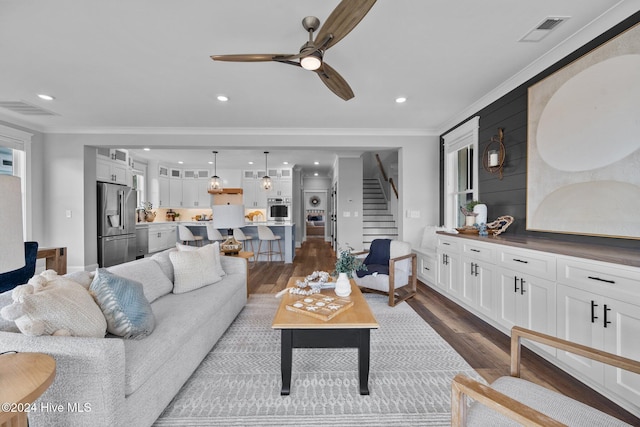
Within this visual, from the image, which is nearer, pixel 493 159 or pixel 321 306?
pixel 321 306

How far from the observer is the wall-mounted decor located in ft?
6.50

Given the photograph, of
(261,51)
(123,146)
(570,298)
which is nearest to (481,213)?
(570,298)

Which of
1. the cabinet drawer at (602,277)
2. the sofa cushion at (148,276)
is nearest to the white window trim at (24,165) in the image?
the sofa cushion at (148,276)

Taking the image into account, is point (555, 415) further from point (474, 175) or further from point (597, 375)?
point (474, 175)

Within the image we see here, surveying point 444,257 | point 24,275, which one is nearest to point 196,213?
point 24,275

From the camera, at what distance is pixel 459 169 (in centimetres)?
453

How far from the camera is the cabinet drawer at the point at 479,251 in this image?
2.75 m

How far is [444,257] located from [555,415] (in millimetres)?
2804

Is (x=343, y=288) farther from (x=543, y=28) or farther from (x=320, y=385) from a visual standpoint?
(x=543, y=28)

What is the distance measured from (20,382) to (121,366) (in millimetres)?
402

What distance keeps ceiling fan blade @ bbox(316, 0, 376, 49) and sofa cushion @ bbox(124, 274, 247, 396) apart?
2.18 meters

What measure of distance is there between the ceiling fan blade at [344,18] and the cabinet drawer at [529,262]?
7.22ft

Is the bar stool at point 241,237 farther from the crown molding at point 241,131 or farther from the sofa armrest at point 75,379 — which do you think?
the sofa armrest at point 75,379

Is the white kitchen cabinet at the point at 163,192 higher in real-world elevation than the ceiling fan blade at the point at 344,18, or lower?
lower
